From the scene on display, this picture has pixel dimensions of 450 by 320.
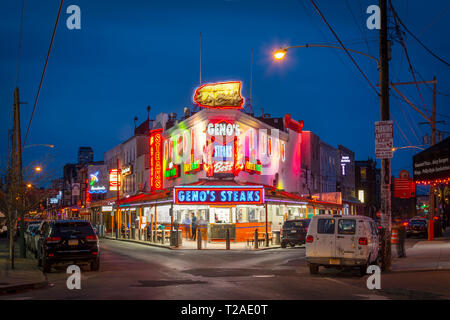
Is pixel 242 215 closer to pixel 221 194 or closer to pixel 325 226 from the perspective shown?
pixel 221 194

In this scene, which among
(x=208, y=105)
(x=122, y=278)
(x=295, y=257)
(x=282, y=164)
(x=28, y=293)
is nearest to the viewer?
(x=28, y=293)

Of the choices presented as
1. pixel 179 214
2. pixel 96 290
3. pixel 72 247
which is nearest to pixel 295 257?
pixel 72 247

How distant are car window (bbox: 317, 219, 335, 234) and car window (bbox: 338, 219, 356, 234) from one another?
0.25 m

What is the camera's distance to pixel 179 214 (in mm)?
43875

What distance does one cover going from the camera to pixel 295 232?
3300 cm

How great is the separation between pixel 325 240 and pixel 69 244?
855 centimetres

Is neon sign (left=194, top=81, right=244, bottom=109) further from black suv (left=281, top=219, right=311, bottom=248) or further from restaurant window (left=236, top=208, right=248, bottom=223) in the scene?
black suv (left=281, top=219, right=311, bottom=248)

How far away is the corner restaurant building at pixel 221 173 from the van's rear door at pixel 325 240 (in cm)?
1838

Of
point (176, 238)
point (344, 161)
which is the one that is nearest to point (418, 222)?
point (344, 161)

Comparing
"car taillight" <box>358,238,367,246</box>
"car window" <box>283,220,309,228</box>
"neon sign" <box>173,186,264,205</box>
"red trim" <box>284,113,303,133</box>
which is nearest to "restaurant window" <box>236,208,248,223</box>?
"neon sign" <box>173,186,264,205</box>

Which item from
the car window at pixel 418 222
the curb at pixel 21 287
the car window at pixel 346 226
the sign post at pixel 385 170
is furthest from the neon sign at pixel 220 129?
the curb at pixel 21 287

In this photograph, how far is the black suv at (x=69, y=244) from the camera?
62.2ft
